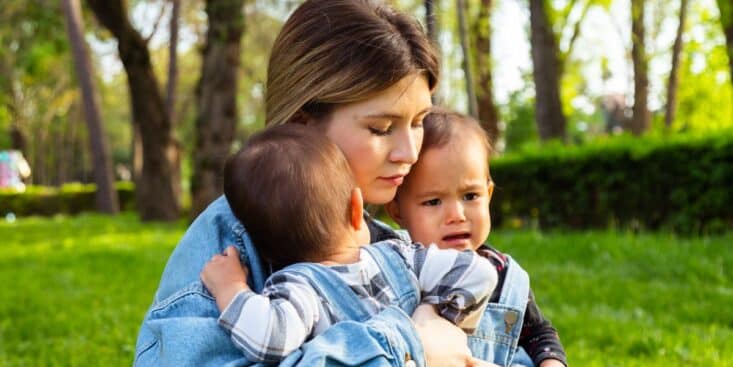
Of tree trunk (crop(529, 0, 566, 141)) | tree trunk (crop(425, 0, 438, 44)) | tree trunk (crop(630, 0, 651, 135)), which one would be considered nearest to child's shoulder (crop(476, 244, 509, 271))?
tree trunk (crop(425, 0, 438, 44))

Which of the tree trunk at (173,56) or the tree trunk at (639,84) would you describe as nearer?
the tree trunk at (639,84)

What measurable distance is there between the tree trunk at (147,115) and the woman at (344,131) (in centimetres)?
1296

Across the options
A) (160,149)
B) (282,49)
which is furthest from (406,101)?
(160,149)

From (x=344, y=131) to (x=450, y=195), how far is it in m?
0.42

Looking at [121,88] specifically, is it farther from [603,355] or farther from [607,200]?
[603,355]

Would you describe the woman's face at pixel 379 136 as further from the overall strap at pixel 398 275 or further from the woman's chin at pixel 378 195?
the overall strap at pixel 398 275

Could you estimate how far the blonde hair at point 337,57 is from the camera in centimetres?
234

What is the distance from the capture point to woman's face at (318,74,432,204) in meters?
2.34

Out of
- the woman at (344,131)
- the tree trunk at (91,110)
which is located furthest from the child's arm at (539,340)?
the tree trunk at (91,110)

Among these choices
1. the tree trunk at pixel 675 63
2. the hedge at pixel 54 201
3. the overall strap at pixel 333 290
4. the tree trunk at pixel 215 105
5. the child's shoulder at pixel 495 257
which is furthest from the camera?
the hedge at pixel 54 201

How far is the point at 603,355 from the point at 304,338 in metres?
3.08

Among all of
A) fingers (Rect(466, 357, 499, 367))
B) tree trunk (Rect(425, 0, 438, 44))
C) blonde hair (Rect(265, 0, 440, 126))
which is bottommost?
fingers (Rect(466, 357, 499, 367))

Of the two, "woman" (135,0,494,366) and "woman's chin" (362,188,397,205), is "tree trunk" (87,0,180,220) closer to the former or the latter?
"woman" (135,0,494,366)

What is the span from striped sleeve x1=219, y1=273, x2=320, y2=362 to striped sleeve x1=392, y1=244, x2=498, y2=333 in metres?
0.32
